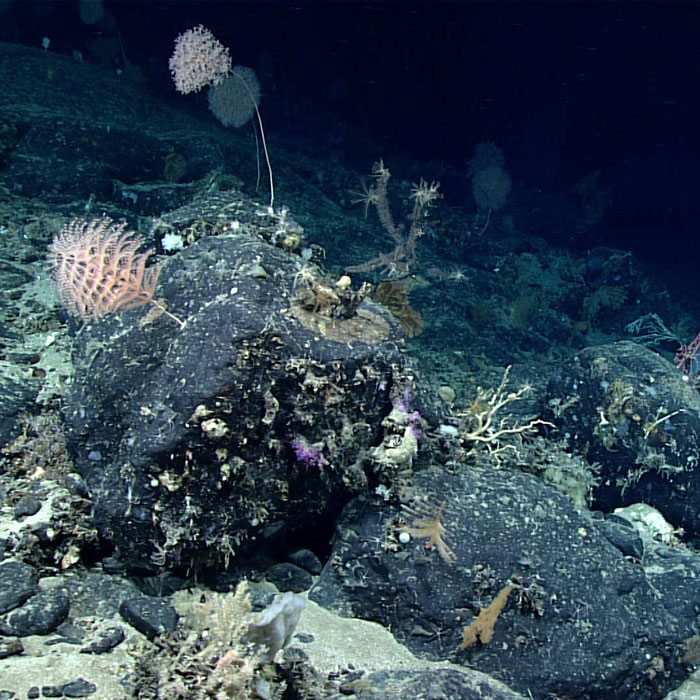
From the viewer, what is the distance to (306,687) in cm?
244

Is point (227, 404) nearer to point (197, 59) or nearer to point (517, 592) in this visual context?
point (517, 592)

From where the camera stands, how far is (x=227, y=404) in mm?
2934

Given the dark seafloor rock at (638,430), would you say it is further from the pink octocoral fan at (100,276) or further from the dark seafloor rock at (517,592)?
the pink octocoral fan at (100,276)

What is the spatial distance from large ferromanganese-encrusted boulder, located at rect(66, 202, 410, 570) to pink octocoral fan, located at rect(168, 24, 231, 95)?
3175 millimetres

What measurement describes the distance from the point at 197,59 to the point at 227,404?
4.63 m

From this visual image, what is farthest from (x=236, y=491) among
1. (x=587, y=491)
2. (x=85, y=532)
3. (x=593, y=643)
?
(x=587, y=491)

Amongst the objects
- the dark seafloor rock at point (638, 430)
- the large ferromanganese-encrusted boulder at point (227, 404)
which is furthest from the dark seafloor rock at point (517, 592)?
the dark seafloor rock at point (638, 430)

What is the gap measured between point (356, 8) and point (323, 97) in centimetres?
389

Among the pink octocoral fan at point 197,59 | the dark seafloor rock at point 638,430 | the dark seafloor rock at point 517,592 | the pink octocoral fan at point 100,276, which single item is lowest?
the dark seafloor rock at point 517,592

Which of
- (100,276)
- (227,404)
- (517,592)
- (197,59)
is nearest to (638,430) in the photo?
(517,592)

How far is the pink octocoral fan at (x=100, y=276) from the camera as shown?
3475 mm

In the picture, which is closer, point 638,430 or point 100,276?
point 100,276

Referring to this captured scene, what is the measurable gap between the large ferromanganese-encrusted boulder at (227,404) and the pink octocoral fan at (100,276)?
115mm

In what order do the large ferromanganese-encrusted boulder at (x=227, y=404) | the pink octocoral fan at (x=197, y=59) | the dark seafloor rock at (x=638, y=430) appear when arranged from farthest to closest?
the pink octocoral fan at (x=197, y=59)
the dark seafloor rock at (x=638, y=430)
the large ferromanganese-encrusted boulder at (x=227, y=404)
